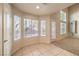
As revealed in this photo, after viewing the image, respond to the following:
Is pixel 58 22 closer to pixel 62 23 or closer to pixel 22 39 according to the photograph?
pixel 62 23

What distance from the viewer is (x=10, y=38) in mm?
1229

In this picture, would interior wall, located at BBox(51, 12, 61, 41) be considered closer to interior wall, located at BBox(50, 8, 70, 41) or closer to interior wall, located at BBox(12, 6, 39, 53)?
interior wall, located at BBox(50, 8, 70, 41)

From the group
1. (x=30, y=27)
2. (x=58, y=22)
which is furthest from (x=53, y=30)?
(x=30, y=27)

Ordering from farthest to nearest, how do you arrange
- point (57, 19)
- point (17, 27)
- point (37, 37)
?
point (57, 19)
point (37, 37)
point (17, 27)

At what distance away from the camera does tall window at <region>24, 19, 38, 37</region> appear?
1.32m

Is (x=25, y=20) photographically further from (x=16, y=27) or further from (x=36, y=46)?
(x=36, y=46)

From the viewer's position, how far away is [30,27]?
1327 mm

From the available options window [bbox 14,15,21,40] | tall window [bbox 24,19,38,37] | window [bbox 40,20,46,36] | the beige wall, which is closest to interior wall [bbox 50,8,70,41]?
the beige wall

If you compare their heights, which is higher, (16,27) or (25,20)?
(25,20)

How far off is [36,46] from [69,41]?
0.57 meters

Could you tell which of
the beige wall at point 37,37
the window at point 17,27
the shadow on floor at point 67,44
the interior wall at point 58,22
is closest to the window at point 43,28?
the beige wall at point 37,37

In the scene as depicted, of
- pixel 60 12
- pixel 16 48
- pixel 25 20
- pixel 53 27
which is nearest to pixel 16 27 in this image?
pixel 25 20

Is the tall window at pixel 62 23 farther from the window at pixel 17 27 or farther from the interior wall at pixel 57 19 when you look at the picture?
the window at pixel 17 27

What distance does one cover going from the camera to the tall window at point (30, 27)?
132 centimetres
